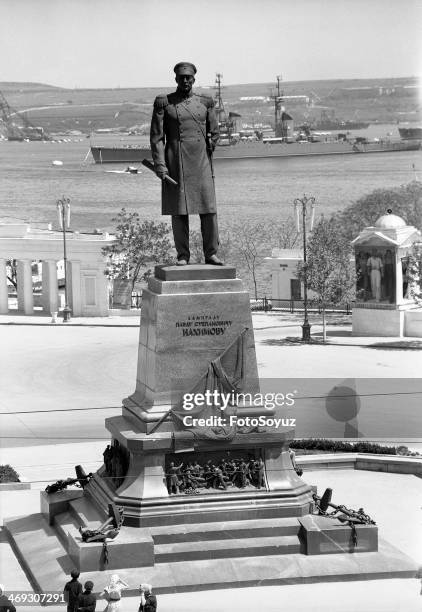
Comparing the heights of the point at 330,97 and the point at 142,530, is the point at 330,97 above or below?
above

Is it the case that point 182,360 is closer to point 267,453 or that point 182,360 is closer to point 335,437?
point 267,453

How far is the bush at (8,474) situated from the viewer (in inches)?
909

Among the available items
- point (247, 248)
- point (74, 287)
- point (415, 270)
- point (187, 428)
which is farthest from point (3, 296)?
point (187, 428)

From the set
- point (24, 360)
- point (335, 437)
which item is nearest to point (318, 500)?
point (335, 437)

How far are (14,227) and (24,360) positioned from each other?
19.0 meters

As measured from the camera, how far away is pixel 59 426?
3059 centimetres

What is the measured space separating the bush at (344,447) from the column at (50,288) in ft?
110

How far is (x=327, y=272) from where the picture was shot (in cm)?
5106

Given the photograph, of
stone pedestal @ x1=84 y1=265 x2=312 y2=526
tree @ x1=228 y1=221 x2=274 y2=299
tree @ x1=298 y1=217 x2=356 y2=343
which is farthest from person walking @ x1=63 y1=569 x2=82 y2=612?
tree @ x1=228 y1=221 x2=274 y2=299

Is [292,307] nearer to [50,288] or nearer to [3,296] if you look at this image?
[50,288]

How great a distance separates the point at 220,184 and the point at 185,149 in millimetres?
120083

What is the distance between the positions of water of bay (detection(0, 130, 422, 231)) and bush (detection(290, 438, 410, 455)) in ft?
278

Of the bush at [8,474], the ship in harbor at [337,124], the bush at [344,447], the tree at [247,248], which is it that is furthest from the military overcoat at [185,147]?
the ship in harbor at [337,124]

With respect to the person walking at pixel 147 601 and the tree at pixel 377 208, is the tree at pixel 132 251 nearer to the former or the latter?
the tree at pixel 377 208
